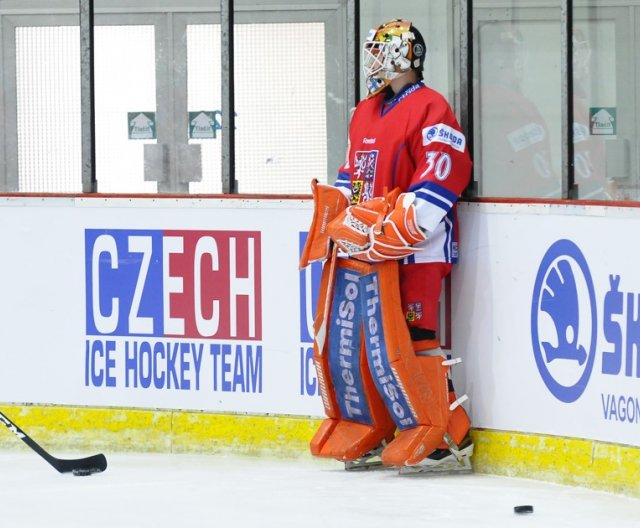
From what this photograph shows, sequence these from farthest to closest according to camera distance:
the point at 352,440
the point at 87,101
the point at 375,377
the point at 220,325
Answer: the point at 87,101
the point at 220,325
the point at 352,440
the point at 375,377

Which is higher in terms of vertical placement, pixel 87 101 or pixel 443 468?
pixel 87 101

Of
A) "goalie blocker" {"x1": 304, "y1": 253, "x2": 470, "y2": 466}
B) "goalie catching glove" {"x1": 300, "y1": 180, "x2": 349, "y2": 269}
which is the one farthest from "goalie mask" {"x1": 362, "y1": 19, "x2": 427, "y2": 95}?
"goalie blocker" {"x1": 304, "y1": 253, "x2": 470, "y2": 466}

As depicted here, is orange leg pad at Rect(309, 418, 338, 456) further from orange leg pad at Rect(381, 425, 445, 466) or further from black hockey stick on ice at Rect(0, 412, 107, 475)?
black hockey stick on ice at Rect(0, 412, 107, 475)

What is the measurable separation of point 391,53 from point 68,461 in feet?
5.35

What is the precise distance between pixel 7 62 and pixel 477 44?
1660mm

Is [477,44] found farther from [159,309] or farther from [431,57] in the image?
[159,309]

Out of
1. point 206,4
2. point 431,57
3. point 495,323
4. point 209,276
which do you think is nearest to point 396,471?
point 495,323

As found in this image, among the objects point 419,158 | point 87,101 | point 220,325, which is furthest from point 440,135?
point 87,101

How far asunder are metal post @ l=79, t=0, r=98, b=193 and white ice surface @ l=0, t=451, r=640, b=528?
3.28ft

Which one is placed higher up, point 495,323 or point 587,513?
point 495,323

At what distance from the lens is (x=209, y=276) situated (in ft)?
17.2

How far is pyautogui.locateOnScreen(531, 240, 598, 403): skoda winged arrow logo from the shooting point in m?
4.49

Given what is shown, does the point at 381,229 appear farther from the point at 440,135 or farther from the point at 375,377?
the point at 375,377

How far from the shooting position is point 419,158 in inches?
186
